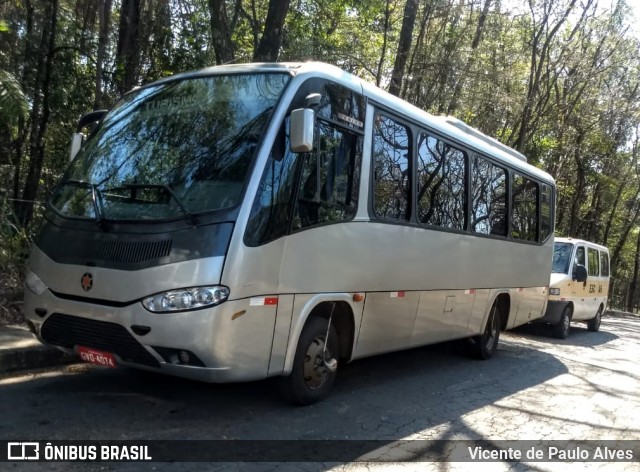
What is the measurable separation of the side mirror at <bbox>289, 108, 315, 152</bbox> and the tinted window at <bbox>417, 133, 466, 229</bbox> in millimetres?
2496

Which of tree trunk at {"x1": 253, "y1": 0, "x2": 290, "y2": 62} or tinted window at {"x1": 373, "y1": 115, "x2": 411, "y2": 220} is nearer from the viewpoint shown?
tinted window at {"x1": 373, "y1": 115, "x2": 411, "y2": 220}

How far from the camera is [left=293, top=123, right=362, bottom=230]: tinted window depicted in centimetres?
511

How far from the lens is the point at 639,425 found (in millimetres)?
6211

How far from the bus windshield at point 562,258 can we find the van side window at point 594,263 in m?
1.10

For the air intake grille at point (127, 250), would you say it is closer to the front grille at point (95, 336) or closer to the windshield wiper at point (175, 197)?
the windshield wiper at point (175, 197)

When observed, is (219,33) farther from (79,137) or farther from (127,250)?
(127,250)

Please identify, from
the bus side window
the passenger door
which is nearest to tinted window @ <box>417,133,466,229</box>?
the bus side window

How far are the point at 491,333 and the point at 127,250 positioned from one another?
6501 mm

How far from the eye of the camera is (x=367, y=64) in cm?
1608

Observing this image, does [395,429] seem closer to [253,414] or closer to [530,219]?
[253,414]

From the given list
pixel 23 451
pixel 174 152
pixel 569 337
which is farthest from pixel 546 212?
pixel 23 451

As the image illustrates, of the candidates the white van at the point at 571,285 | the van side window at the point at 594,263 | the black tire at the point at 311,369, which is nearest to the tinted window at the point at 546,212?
the white van at the point at 571,285

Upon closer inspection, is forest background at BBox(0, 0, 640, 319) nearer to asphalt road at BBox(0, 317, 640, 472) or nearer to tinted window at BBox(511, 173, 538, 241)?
asphalt road at BBox(0, 317, 640, 472)

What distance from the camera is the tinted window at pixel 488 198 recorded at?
8.30 m
